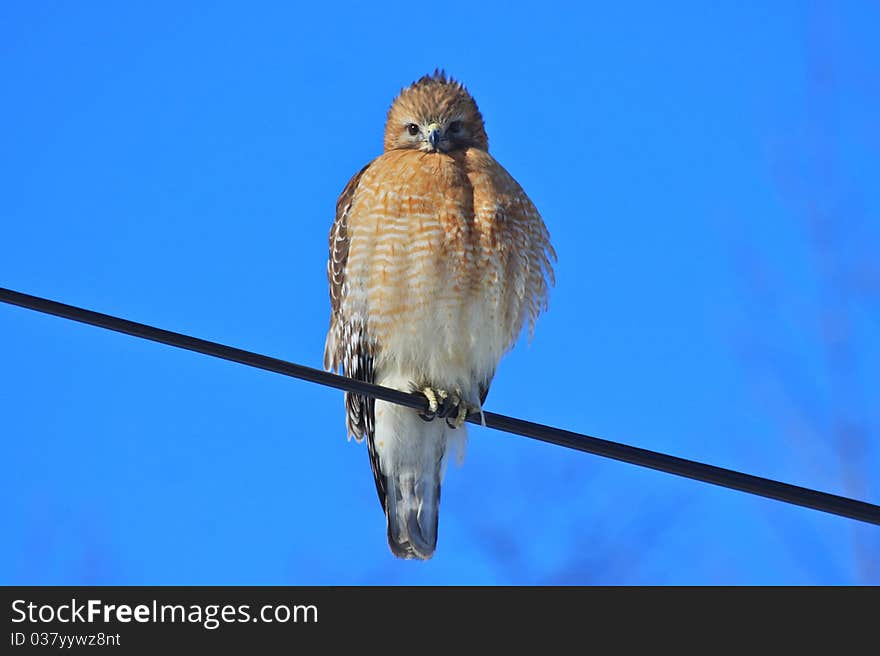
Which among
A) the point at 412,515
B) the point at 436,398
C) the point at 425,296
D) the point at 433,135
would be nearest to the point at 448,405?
the point at 436,398

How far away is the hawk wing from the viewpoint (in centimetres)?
662

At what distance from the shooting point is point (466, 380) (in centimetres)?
649

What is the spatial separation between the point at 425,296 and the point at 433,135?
1.19 m

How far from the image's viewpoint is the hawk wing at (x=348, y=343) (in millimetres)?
6625

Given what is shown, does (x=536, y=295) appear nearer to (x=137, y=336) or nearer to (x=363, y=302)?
(x=363, y=302)

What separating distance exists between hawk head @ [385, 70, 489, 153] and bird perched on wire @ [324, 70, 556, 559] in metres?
0.06

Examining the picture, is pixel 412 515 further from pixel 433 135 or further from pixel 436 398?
pixel 433 135

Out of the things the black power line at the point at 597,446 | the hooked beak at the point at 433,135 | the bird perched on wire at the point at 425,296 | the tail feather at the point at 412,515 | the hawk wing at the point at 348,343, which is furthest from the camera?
the hooked beak at the point at 433,135

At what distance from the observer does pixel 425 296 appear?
248 inches

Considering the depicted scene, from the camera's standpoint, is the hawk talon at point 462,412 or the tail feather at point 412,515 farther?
the tail feather at point 412,515

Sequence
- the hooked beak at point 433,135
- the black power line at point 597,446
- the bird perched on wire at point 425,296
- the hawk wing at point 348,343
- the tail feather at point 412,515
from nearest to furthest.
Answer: the black power line at point 597,446
the bird perched on wire at point 425,296
the hawk wing at point 348,343
the tail feather at point 412,515
the hooked beak at point 433,135

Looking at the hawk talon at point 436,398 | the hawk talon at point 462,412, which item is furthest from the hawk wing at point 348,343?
the hawk talon at point 462,412

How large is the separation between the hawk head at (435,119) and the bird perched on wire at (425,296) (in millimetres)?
59

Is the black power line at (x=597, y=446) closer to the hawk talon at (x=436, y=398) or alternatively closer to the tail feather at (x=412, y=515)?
the hawk talon at (x=436, y=398)
